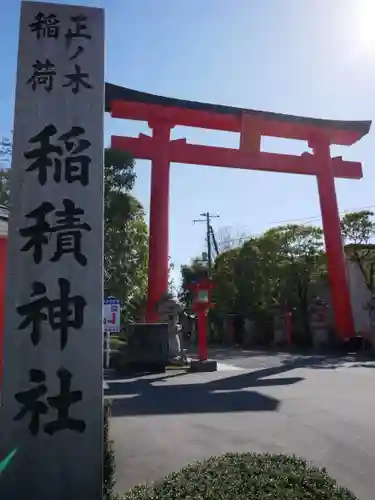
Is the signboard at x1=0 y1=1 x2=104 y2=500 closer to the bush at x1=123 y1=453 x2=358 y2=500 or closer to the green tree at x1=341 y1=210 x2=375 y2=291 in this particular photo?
the bush at x1=123 y1=453 x2=358 y2=500

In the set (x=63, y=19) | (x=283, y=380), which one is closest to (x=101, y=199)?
(x=63, y=19)

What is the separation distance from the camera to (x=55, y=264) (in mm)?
3135

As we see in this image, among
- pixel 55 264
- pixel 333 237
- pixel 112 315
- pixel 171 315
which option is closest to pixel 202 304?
pixel 171 315

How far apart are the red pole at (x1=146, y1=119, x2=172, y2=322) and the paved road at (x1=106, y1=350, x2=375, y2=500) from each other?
396 centimetres

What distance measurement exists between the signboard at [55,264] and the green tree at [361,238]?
69.9 feet

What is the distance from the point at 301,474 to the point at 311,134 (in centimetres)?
1558

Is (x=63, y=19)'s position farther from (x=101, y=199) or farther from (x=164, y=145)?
(x=164, y=145)

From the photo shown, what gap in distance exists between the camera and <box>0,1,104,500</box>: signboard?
9.53 feet

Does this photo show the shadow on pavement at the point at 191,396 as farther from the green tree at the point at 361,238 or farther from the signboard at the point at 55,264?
the green tree at the point at 361,238

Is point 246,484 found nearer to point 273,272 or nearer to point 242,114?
point 242,114

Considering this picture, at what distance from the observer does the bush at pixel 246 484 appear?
242cm

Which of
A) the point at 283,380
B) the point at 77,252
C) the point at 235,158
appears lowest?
the point at 283,380

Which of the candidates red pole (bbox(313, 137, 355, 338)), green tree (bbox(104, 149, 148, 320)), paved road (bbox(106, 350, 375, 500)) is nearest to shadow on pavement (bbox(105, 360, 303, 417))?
paved road (bbox(106, 350, 375, 500))

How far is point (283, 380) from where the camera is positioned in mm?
11078
